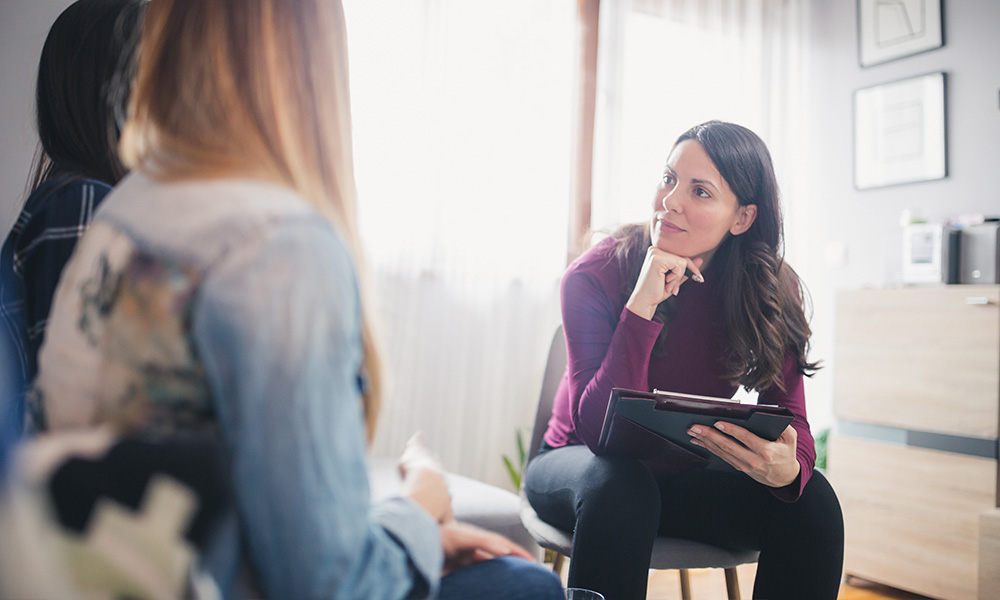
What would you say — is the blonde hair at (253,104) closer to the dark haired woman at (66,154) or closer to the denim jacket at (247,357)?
the denim jacket at (247,357)

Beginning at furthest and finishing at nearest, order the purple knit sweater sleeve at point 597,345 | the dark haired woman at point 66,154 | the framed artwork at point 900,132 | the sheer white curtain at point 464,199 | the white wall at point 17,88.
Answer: the framed artwork at point 900,132, the sheer white curtain at point 464,199, the white wall at point 17,88, the purple knit sweater sleeve at point 597,345, the dark haired woman at point 66,154

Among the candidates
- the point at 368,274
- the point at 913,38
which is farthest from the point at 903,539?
the point at 368,274

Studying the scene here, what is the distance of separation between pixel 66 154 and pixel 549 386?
111 centimetres

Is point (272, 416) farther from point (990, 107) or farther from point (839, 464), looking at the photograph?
point (990, 107)

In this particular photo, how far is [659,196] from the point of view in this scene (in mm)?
1472

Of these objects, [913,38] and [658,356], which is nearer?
[658,356]

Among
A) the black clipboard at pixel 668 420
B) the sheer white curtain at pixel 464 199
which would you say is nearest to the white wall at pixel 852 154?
the sheer white curtain at pixel 464 199

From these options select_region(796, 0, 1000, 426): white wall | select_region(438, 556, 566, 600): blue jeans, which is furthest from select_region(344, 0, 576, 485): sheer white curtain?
select_region(438, 556, 566, 600): blue jeans

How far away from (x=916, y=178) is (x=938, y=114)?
27 cm

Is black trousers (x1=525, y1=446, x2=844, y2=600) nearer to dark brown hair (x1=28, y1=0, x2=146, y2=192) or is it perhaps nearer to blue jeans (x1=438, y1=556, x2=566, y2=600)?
blue jeans (x1=438, y1=556, x2=566, y2=600)

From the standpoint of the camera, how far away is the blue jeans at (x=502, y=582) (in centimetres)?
65

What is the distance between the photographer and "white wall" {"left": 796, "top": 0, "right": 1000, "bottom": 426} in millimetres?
2729

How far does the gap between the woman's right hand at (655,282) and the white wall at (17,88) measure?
1465 millimetres

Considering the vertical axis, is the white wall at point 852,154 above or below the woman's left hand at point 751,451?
above
